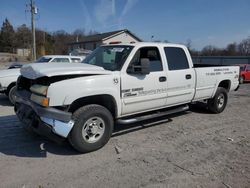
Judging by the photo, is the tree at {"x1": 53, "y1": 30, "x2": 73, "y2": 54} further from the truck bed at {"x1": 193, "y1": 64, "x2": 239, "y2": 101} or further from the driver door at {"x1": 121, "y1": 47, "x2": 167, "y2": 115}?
the driver door at {"x1": 121, "y1": 47, "x2": 167, "y2": 115}

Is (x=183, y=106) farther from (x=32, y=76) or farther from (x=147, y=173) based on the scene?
(x=32, y=76)

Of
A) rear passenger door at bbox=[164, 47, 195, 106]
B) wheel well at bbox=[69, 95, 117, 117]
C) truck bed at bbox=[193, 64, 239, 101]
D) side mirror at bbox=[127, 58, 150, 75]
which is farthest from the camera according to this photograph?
truck bed at bbox=[193, 64, 239, 101]

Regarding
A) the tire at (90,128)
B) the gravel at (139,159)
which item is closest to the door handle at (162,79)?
the gravel at (139,159)

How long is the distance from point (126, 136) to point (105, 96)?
3.98 ft

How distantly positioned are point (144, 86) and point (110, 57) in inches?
37.7

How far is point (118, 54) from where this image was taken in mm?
5047

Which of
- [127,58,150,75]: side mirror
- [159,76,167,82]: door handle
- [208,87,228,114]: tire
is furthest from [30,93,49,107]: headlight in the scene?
[208,87,228,114]: tire

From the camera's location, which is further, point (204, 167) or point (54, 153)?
point (54, 153)

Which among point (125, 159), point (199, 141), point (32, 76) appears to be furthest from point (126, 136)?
point (32, 76)

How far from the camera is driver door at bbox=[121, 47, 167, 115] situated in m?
4.71

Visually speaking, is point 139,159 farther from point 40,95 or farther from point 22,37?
point 22,37

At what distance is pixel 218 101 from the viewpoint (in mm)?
7277

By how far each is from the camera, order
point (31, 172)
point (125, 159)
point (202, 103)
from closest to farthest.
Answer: point (31, 172), point (125, 159), point (202, 103)

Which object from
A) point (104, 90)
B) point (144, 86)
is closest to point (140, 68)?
point (144, 86)
